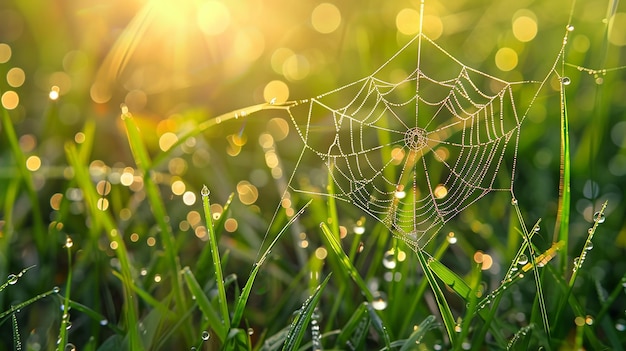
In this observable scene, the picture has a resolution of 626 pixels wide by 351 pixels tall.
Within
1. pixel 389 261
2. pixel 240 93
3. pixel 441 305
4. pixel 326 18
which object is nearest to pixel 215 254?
pixel 441 305

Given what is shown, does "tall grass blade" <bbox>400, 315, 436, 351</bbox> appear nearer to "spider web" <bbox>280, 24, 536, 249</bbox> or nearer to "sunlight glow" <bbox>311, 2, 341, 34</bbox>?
"spider web" <bbox>280, 24, 536, 249</bbox>

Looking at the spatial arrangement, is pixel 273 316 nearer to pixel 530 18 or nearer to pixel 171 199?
pixel 171 199

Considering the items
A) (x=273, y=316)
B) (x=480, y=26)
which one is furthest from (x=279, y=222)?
(x=480, y=26)

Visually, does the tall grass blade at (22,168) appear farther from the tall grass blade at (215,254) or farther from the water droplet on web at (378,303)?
the water droplet on web at (378,303)

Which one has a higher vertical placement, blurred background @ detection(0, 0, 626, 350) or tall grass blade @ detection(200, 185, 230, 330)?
blurred background @ detection(0, 0, 626, 350)

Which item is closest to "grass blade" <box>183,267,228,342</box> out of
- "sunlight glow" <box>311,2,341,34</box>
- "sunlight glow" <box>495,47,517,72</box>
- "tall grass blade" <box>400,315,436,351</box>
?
"tall grass blade" <box>400,315,436,351</box>

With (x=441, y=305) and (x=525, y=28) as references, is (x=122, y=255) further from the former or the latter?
(x=525, y=28)

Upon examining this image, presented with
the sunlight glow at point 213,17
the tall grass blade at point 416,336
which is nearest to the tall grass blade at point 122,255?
the tall grass blade at point 416,336
